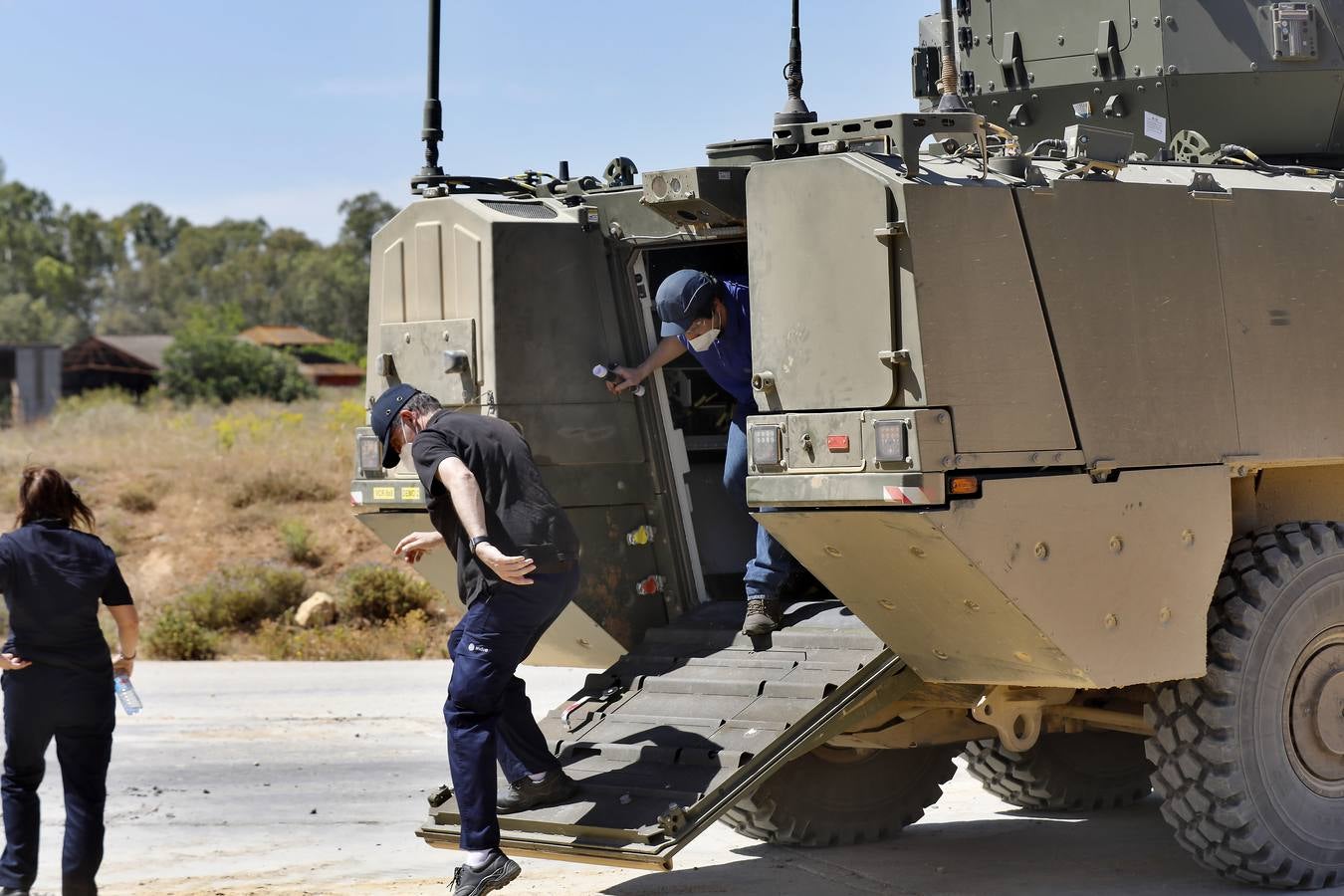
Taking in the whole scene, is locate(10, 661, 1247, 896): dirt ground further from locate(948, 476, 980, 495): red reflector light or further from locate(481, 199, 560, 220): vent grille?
locate(481, 199, 560, 220): vent grille

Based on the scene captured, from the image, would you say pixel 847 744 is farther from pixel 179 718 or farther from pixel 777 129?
pixel 179 718

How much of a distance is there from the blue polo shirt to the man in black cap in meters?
0.93

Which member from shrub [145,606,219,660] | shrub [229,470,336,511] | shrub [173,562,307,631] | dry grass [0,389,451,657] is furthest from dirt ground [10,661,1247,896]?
shrub [229,470,336,511]

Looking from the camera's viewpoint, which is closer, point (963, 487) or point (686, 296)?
point (963, 487)

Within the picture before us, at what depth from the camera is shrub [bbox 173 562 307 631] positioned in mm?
16625

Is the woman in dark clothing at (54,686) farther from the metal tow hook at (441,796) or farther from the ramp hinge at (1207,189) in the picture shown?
the ramp hinge at (1207,189)

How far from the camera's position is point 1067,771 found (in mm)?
8406

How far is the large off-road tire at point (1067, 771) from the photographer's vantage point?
27.4ft

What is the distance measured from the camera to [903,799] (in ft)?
25.9

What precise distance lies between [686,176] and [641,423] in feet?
4.56

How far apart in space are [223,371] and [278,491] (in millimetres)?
20572

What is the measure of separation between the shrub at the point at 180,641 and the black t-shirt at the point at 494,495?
991 centimetres

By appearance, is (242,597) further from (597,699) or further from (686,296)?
(686,296)

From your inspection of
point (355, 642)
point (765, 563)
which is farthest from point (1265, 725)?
point (355, 642)
